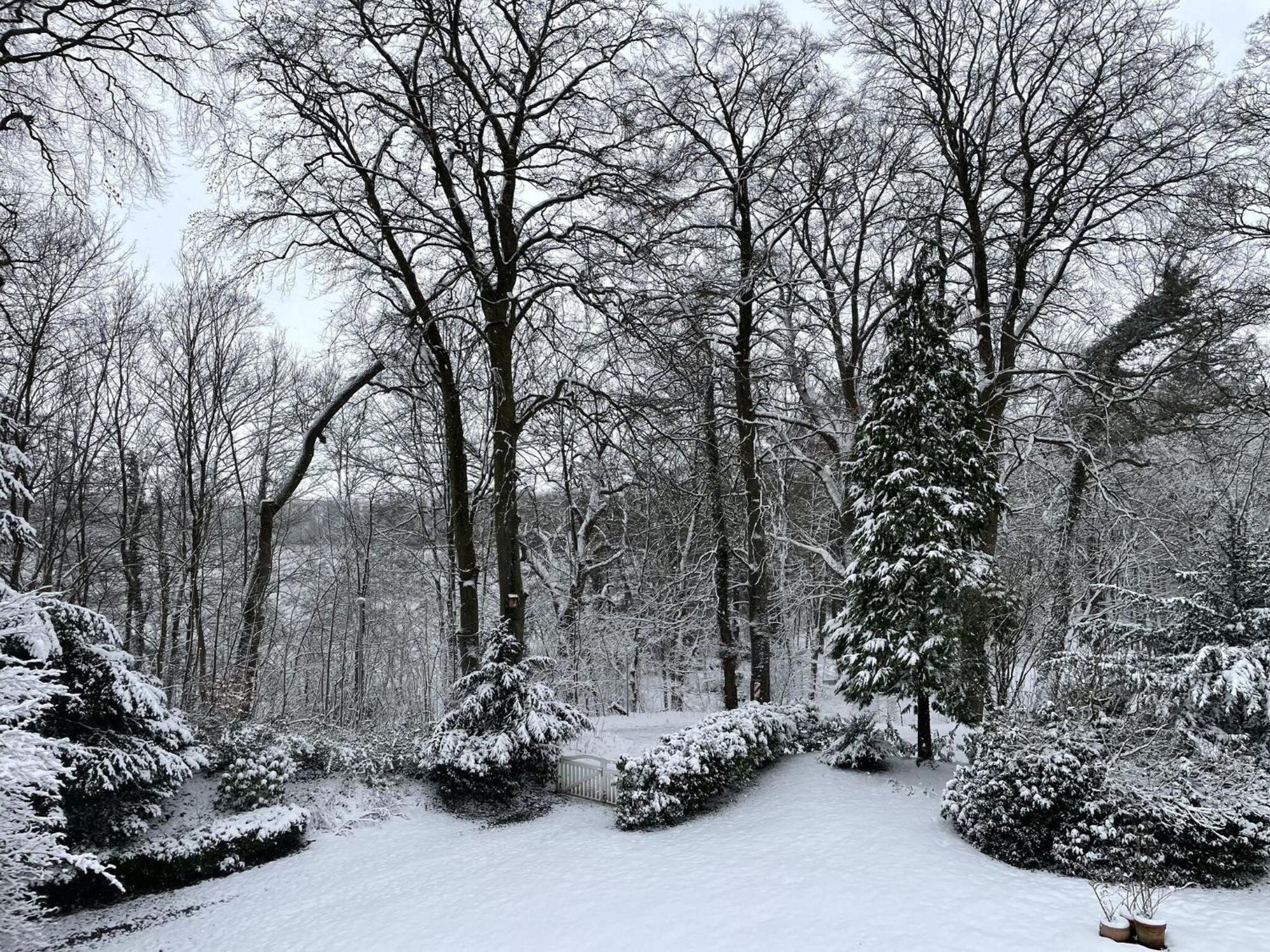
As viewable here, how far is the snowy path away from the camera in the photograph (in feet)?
19.7

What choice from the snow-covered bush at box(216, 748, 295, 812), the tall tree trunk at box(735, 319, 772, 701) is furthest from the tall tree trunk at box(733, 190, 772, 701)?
Answer: the snow-covered bush at box(216, 748, 295, 812)

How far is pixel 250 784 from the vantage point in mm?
9562

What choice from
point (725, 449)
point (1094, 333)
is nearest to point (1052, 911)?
point (725, 449)

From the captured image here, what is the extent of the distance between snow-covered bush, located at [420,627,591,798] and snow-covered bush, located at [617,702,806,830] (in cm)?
134

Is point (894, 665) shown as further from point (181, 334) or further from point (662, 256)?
point (181, 334)

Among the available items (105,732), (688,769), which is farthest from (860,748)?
(105,732)

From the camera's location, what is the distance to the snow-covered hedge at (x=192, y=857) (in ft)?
25.6

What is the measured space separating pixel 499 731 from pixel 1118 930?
26.6 feet

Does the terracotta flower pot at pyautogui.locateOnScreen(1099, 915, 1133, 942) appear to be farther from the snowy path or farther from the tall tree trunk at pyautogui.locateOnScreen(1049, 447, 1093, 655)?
the tall tree trunk at pyautogui.locateOnScreen(1049, 447, 1093, 655)

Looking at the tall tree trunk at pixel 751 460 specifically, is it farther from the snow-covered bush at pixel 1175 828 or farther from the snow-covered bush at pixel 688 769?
the snow-covered bush at pixel 1175 828

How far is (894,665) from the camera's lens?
10.5 m

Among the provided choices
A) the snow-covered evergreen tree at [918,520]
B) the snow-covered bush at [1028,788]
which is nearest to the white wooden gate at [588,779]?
the snow-covered evergreen tree at [918,520]

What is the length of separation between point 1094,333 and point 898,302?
634cm

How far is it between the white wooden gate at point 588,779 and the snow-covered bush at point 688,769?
61cm
